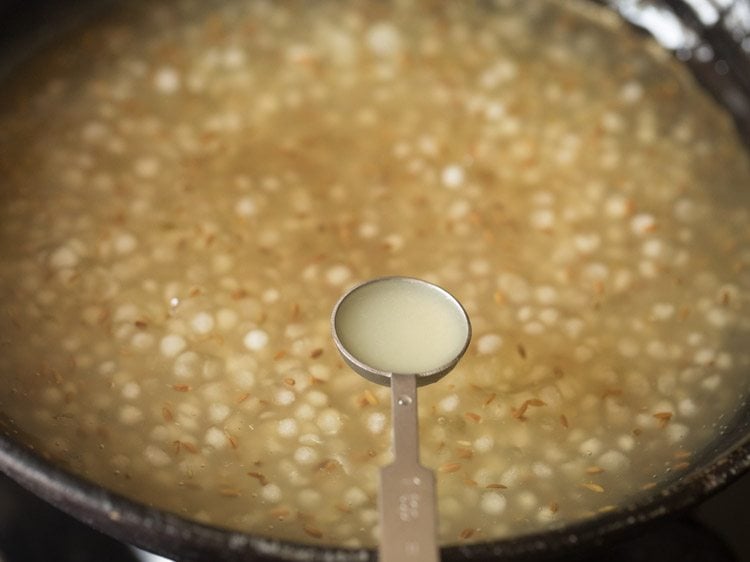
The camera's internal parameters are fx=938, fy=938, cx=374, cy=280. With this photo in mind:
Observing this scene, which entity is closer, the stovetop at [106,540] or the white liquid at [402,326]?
the white liquid at [402,326]

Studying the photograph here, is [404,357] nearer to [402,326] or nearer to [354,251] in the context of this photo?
[402,326]

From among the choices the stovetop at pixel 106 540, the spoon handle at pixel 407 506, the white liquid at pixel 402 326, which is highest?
the spoon handle at pixel 407 506

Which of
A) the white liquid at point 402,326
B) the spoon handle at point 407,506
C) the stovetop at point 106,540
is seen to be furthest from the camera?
the stovetop at point 106,540

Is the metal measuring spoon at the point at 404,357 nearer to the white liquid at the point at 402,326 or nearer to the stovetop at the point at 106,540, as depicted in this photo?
the white liquid at the point at 402,326

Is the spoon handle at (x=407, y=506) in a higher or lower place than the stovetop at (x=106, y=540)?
higher

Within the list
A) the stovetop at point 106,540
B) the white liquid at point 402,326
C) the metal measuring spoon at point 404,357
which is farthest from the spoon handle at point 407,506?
the stovetop at point 106,540

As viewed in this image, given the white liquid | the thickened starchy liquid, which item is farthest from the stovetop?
the white liquid

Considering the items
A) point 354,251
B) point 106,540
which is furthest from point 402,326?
point 106,540
